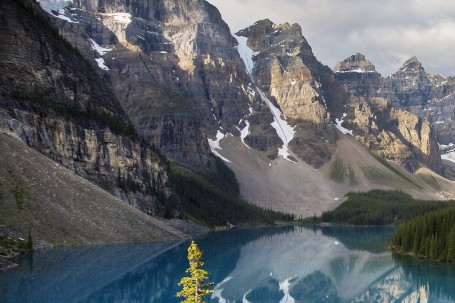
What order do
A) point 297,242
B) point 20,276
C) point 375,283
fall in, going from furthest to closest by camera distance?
point 297,242, point 375,283, point 20,276

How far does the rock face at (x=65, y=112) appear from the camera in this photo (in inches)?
5531

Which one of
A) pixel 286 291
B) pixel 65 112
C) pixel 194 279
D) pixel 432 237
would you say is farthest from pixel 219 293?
pixel 65 112

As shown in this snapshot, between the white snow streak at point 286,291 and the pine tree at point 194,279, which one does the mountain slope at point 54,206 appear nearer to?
the white snow streak at point 286,291

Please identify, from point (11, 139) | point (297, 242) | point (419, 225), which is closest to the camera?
point (11, 139)

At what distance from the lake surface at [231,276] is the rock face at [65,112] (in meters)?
41.1

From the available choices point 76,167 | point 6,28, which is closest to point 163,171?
point 76,167

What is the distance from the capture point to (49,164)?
114438 mm

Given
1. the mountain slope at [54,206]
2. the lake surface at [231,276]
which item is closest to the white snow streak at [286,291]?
the lake surface at [231,276]

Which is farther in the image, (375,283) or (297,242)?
(297,242)

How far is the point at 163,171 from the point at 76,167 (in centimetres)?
4621

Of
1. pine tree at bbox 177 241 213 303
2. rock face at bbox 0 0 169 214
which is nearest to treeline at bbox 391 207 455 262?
rock face at bbox 0 0 169 214

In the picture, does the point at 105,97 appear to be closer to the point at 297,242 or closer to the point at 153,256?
the point at 297,242

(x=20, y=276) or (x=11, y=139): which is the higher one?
(x=11, y=139)

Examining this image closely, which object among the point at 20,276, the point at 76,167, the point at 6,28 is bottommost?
the point at 20,276
